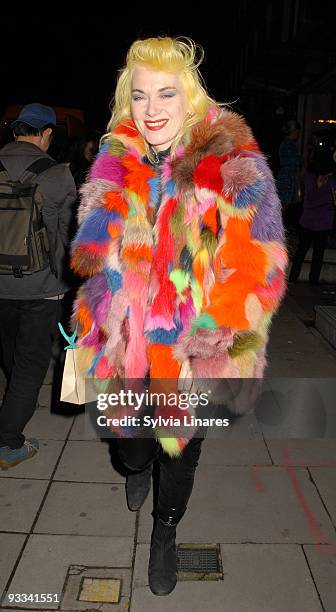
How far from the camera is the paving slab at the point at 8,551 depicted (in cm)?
232

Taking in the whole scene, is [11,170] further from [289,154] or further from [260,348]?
[289,154]

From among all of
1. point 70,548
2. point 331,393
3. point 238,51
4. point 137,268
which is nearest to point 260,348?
point 137,268

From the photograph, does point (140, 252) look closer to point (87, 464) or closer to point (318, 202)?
point (87, 464)

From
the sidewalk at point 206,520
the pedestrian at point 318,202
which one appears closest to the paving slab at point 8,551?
the sidewalk at point 206,520

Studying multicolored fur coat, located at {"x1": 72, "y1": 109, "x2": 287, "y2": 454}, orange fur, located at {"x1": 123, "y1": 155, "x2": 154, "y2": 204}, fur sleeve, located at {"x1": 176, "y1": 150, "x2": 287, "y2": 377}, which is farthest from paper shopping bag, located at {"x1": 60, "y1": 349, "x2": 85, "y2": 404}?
orange fur, located at {"x1": 123, "y1": 155, "x2": 154, "y2": 204}

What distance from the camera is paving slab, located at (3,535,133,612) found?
2275 millimetres

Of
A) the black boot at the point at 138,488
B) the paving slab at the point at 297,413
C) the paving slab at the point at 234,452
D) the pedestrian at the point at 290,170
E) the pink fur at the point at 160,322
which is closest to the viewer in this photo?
the pink fur at the point at 160,322

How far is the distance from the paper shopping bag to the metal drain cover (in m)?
0.86

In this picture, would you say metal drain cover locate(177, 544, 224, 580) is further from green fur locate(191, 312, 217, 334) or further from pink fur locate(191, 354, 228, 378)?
green fur locate(191, 312, 217, 334)

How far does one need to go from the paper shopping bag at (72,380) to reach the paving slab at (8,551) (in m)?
0.75

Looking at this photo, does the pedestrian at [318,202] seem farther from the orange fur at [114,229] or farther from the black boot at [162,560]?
the black boot at [162,560]

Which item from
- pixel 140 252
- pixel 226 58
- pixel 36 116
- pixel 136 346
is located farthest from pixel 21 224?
pixel 226 58

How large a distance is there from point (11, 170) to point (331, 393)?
2.99m

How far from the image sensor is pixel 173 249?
83.0 inches
